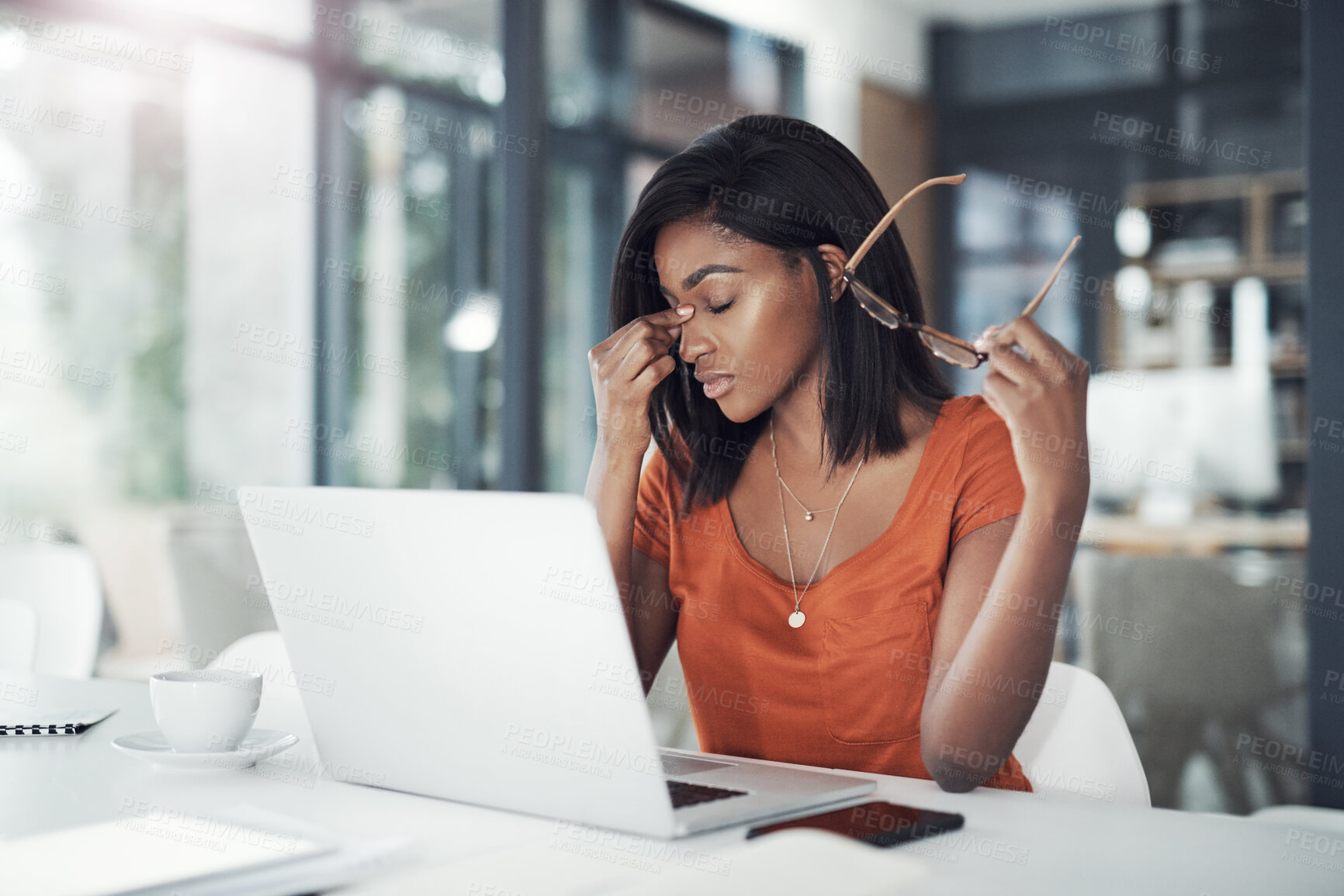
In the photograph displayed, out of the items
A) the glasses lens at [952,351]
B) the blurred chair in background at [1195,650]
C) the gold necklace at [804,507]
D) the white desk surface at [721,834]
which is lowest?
the blurred chair in background at [1195,650]

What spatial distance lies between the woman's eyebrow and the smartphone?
693 millimetres

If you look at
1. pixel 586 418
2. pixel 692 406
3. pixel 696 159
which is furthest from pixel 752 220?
pixel 586 418

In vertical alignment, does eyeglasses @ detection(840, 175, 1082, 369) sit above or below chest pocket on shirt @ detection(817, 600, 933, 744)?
above

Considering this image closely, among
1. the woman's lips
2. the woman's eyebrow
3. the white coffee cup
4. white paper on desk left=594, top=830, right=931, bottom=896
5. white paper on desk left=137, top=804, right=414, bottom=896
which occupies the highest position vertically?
the woman's eyebrow

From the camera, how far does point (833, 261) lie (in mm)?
1443

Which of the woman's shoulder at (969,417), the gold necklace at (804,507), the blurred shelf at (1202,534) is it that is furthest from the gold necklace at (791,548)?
the blurred shelf at (1202,534)

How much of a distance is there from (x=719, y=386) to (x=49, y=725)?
82 cm

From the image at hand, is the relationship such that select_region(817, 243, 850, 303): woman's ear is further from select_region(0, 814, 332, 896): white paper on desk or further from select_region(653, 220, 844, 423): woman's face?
select_region(0, 814, 332, 896): white paper on desk

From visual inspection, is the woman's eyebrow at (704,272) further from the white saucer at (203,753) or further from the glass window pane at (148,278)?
the glass window pane at (148,278)

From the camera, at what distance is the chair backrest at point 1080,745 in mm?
1192

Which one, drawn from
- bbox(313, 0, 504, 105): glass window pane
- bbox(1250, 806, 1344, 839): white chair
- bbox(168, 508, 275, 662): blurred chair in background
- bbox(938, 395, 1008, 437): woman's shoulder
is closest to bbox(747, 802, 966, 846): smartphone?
bbox(1250, 806, 1344, 839): white chair

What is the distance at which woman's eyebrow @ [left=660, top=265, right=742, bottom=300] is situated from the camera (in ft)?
4.65

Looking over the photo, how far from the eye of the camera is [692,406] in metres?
1.66

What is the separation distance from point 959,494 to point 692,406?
44cm
